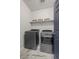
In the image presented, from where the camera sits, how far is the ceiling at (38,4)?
338 cm

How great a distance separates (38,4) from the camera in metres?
3.62

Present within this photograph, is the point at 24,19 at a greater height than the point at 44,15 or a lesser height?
lesser

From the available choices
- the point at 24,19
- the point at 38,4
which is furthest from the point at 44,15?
the point at 24,19

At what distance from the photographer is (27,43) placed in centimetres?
348

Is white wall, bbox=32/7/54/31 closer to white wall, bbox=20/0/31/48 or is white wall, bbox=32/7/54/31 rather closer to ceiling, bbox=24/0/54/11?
ceiling, bbox=24/0/54/11

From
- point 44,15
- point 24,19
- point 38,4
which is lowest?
point 24,19

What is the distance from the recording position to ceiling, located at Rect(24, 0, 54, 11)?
338cm

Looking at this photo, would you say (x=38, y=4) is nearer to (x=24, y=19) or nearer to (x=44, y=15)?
(x=44, y=15)

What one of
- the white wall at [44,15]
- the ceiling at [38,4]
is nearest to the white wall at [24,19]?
the ceiling at [38,4]

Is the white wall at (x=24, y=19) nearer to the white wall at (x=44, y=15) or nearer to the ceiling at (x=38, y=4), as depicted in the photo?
the ceiling at (x=38, y=4)

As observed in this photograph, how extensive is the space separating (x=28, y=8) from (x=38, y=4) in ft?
1.79

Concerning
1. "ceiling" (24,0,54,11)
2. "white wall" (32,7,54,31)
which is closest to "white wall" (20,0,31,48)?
"ceiling" (24,0,54,11)
